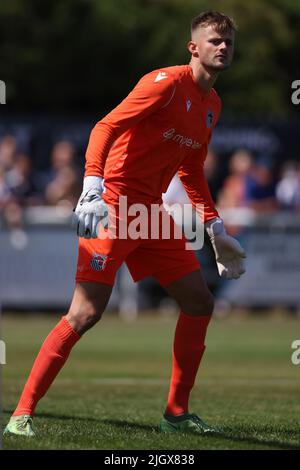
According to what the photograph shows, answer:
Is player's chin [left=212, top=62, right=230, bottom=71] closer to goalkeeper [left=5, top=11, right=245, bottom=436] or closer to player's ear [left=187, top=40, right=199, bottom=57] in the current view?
goalkeeper [left=5, top=11, right=245, bottom=436]

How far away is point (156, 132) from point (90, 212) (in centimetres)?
99

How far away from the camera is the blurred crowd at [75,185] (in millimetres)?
19859

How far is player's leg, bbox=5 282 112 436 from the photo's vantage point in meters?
7.43

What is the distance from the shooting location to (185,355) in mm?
8055

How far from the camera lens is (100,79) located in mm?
27812

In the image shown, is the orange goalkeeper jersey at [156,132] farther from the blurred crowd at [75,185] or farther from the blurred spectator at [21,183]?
the blurred spectator at [21,183]

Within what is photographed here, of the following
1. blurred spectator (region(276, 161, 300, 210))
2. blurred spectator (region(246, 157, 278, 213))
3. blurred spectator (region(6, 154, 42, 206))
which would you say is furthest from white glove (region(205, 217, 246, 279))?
blurred spectator (region(276, 161, 300, 210))

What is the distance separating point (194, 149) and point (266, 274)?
11.8 metres

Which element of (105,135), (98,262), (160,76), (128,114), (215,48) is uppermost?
(215,48)

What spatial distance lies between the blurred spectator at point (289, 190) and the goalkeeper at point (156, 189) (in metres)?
12.7

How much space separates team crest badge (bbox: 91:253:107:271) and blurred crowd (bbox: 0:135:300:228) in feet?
39.4

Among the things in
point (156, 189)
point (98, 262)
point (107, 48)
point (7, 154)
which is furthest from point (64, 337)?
point (107, 48)

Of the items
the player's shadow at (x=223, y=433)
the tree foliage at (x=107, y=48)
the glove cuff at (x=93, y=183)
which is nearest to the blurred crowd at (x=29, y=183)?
the tree foliage at (x=107, y=48)

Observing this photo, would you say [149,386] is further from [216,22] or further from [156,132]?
[216,22]
